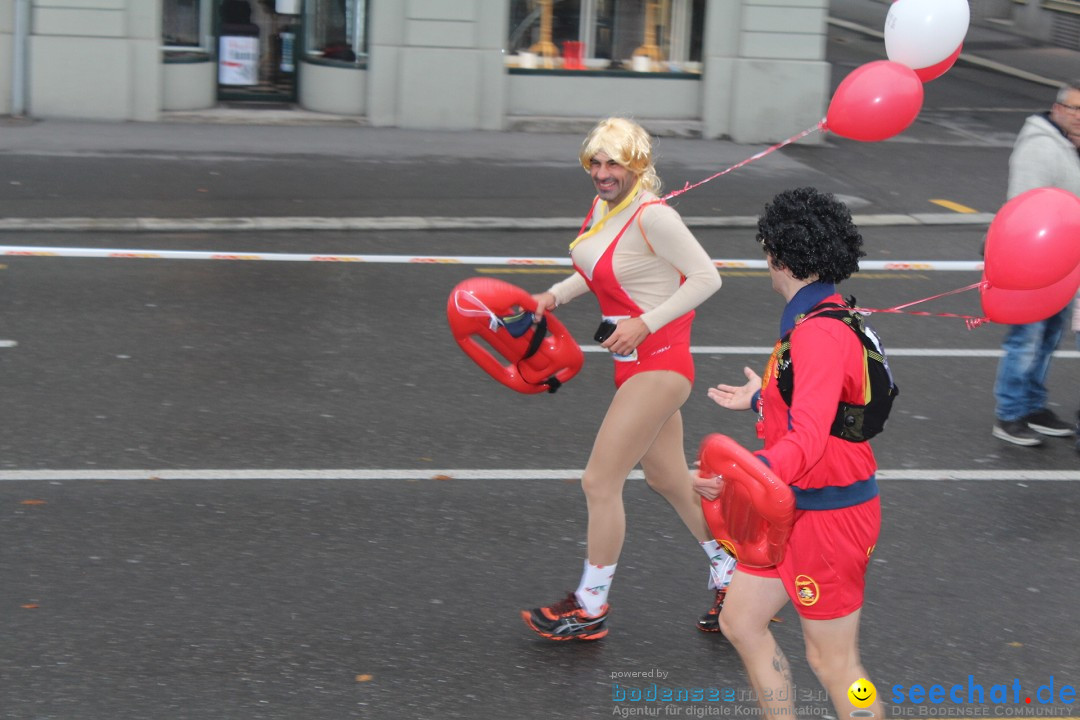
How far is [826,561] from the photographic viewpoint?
153 inches

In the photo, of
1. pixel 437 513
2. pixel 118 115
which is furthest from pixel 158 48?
pixel 437 513

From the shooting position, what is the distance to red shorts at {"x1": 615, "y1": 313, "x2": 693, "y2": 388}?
16.6ft

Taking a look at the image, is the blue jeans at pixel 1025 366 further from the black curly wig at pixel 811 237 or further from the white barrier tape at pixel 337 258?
the black curly wig at pixel 811 237

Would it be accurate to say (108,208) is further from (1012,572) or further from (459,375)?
(1012,572)

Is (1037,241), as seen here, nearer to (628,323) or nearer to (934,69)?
(628,323)

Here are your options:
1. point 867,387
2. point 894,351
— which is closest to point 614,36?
point 894,351

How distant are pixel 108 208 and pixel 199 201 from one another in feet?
2.79

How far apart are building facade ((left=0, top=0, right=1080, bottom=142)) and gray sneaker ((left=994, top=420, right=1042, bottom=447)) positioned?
10.3 meters

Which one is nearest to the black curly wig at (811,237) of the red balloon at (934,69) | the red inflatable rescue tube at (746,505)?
the red inflatable rescue tube at (746,505)

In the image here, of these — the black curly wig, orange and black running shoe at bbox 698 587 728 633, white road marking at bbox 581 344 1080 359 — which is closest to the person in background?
white road marking at bbox 581 344 1080 359

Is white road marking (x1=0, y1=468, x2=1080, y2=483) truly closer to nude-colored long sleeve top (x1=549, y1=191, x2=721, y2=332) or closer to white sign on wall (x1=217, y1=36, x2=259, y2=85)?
nude-colored long sleeve top (x1=549, y1=191, x2=721, y2=332)

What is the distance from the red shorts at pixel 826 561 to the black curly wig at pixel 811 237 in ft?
2.27

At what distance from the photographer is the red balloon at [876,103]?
6422 millimetres

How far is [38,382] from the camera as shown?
7.79 meters
